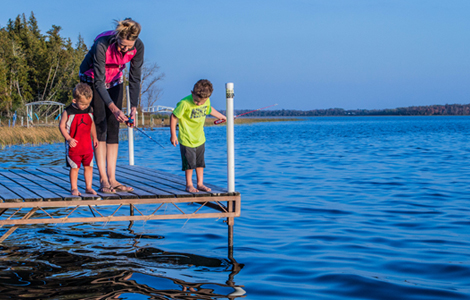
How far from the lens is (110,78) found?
5.61 meters

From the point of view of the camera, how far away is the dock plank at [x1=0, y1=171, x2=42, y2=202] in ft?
17.3

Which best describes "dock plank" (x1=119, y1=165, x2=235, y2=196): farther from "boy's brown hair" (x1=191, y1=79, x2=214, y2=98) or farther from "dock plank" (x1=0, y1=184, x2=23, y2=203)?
"dock plank" (x1=0, y1=184, x2=23, y2=203)

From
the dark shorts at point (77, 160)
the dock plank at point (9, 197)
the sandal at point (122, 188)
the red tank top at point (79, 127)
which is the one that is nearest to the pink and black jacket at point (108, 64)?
the red tank top at point (79, 127)

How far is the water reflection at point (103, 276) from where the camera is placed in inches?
192

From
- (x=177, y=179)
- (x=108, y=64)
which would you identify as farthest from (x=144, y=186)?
(x=108, y=64)

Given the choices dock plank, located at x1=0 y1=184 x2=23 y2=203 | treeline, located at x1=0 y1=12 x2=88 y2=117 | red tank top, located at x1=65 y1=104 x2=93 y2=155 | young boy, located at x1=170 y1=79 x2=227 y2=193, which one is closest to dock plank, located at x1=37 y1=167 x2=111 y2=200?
red tank top, located at x1=65 y1=104 x2=93 y2=155

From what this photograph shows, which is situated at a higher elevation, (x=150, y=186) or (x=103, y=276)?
(x=150, y=186)

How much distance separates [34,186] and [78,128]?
5.05 ft

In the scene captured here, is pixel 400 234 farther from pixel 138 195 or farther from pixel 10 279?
pixel 10 279

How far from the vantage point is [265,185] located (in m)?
13.0

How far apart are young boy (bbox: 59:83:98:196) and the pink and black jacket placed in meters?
0.18

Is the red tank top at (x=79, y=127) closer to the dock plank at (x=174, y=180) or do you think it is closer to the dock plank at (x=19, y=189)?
the dock plank at (x=19, y=189)

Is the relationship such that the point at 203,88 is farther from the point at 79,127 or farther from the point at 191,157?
the point at 79,127

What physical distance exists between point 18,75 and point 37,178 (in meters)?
51.7
